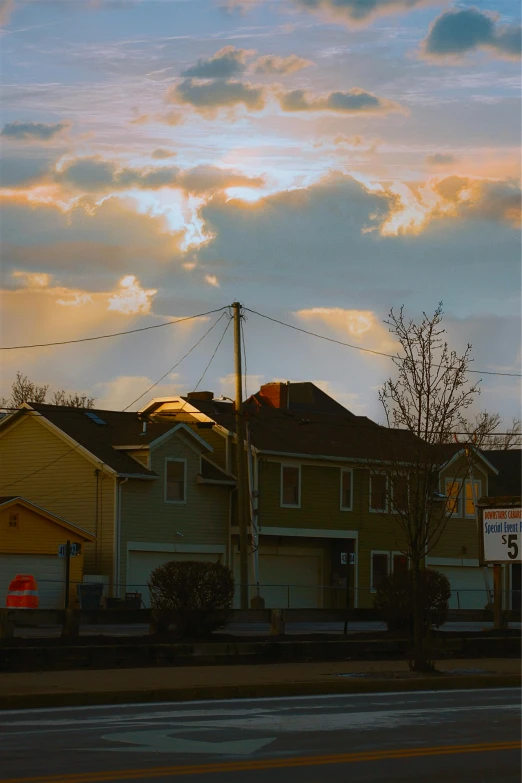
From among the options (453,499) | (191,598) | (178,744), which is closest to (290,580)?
(453,499)

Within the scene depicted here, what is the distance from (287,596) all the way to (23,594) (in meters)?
16.2

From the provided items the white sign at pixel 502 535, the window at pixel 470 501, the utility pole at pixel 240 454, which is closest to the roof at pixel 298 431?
the window at pixel 470 501

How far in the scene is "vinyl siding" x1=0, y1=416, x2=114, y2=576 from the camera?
156 feet

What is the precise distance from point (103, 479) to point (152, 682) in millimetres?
29925

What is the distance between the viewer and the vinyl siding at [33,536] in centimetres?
4422

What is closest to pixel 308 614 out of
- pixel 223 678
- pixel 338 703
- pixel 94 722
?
pixel 223 678

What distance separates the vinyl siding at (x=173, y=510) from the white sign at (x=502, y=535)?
70.8ft

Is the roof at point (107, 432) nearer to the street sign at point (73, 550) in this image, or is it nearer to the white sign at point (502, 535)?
the street sign at point (73, 550)

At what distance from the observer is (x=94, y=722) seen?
14391 millimetres

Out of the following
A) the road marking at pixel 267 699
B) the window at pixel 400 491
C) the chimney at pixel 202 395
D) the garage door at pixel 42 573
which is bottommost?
the road marking at pixel 267 699

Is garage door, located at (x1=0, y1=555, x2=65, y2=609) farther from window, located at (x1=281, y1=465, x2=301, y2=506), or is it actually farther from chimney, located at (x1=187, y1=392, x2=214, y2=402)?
chimney, located at (x1=187, y1=392, x2=214, y2=402)

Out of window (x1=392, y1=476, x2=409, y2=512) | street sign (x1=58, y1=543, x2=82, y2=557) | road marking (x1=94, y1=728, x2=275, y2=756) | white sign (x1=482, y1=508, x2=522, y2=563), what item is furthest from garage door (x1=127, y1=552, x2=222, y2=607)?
road marking (x1=94, y1=728, x2=275, y2=756)

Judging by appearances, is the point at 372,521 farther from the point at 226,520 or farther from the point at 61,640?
the point at 61,640

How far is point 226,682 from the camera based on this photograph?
19016 millimetres
